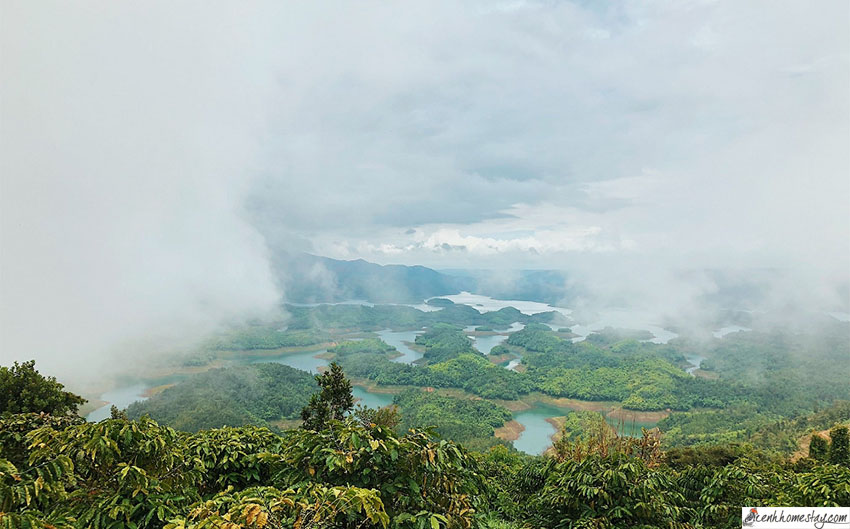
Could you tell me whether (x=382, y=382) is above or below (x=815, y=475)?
below

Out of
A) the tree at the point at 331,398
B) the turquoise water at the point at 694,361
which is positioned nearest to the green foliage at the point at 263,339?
the turquoise water at the point at 694,361

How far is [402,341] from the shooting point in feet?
466

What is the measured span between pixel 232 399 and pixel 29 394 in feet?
183

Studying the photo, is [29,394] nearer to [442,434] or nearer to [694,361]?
[442,434]

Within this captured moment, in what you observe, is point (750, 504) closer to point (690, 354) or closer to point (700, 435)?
point (700, 435)

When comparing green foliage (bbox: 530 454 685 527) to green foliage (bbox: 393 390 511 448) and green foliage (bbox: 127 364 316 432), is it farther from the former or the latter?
green foliage (bbox: 127 364 316 432)

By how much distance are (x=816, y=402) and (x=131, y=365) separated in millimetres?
139330

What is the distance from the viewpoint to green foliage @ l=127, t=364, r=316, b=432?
54.7 metres

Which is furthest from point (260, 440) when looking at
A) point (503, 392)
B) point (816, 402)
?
point (816, 402)

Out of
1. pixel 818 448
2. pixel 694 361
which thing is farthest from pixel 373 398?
pixel 694 361

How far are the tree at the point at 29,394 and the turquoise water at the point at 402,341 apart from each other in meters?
93.3

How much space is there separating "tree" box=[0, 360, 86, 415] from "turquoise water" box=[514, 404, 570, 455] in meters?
46.4

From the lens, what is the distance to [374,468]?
361 cm

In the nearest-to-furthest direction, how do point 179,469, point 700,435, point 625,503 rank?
point 179,469
point 625,503
point 700,435
